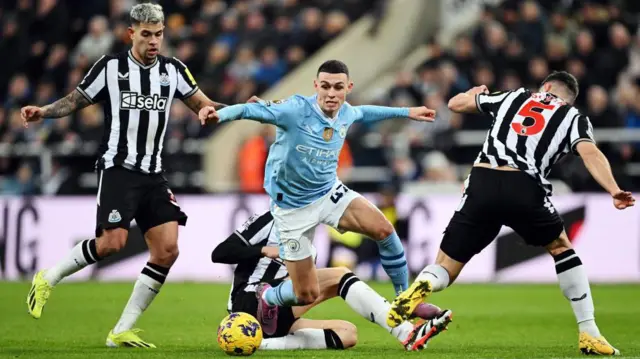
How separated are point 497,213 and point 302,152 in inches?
56.4

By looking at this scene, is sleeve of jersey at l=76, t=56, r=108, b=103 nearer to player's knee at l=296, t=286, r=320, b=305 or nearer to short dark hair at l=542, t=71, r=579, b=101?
player's knee at l=296, t=286, r=320, b=305

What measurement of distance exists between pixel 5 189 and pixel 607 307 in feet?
32.1

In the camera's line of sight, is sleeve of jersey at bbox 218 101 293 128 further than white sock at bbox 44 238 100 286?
No

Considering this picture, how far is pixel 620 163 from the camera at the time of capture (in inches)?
635

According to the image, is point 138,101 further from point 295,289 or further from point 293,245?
point 295,289

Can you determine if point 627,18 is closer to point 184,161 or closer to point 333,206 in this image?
point 184,161

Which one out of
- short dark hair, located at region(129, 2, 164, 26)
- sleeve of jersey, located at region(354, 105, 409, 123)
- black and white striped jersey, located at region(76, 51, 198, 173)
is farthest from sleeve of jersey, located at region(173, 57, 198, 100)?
sleeve of jersey, located at region(354, 105, 409, 123)

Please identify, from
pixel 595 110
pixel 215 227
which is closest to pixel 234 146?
pixel 215 227

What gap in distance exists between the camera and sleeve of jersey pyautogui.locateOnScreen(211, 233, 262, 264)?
861 cm

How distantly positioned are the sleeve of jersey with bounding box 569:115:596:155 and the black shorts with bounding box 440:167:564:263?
0.39 metres

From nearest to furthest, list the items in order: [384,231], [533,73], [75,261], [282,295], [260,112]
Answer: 1. [260,112]
2. [282,295]
3. [384,231]
4. [75,261]
5. [533,73]

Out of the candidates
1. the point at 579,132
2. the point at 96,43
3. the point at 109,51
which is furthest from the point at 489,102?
the point at 96,43

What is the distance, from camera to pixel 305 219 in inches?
339

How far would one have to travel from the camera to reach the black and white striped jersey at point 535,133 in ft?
27.4
